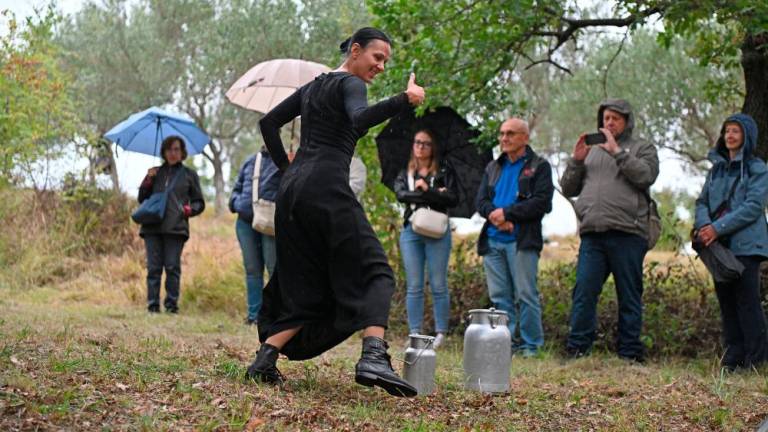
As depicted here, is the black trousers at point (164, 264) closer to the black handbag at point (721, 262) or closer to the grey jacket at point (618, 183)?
the grey jacket at point (618, 183)

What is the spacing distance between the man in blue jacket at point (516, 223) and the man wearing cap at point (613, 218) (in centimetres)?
29

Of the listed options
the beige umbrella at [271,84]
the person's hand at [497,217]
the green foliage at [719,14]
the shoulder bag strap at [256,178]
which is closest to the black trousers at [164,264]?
the shoulder bag strap at [256,178]

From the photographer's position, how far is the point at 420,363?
578cm

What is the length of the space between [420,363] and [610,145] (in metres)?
3.21

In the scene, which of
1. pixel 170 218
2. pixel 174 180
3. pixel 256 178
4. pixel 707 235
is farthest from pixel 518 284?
pixel 174 180

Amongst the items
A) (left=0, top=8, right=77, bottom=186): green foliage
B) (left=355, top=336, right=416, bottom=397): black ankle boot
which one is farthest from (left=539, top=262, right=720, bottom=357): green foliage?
(left=0, top=8, right=77, bottom=186): green foliage

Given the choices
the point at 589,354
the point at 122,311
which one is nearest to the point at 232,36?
the point at 122,311

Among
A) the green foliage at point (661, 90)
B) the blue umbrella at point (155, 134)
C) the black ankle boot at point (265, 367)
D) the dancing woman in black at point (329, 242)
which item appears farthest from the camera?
the green foliage at point (661, 90)

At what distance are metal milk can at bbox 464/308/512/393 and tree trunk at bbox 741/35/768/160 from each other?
14.3 ft

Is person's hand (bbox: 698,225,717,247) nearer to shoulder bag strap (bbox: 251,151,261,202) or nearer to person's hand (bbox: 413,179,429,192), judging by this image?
person's hand (bbox: 413,179,429,192)

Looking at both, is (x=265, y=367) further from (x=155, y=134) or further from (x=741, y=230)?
(x=155, y=134)

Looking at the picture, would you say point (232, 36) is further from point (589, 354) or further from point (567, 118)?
point (589, 354)

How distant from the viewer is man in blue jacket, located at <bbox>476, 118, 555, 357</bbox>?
8562 millimetres

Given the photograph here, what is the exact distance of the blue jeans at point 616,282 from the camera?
826 centimetres
